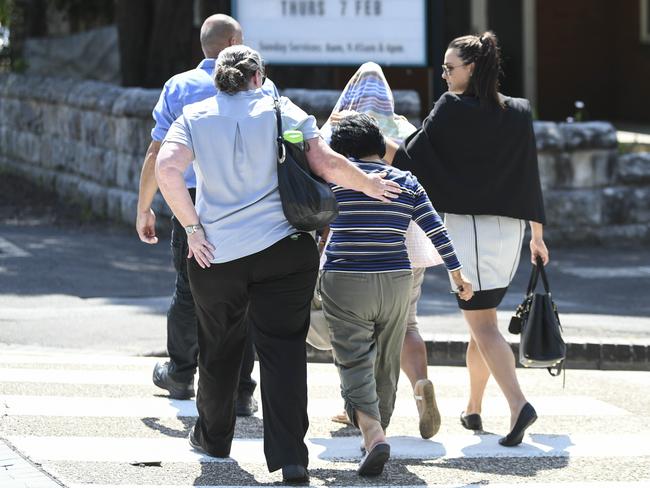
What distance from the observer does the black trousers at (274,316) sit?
5590 millimetres

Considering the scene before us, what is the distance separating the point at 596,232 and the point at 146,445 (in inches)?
286

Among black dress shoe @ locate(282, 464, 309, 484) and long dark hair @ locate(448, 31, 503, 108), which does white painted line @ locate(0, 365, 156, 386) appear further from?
long dark hair @ locate(448, 31, 503, 108)

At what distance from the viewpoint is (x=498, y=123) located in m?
6.38

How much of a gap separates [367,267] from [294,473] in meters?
0.93

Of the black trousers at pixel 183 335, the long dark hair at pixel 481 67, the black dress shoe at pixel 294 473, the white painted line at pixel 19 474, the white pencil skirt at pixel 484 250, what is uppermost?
the long dark hair at pixel 481 67

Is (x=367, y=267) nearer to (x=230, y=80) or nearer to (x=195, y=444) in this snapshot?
(x=230, y=80)

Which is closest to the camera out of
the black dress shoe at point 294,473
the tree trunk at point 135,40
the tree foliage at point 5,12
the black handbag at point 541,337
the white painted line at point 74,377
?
the black dress shoe at point 294,473

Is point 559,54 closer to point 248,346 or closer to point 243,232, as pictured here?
point 248,346

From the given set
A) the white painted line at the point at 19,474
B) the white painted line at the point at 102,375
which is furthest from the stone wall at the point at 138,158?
the white painted line at the point at 19,474

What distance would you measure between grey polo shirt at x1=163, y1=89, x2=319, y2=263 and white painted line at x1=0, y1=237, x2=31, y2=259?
6.76 m

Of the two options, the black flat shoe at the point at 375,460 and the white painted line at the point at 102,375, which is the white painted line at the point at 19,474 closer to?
the black flat shoe at the point at 375,460

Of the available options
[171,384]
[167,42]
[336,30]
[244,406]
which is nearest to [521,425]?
[244,406]

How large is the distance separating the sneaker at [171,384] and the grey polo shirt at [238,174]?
175 centimetres

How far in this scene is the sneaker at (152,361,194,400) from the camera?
7141 millimetres
